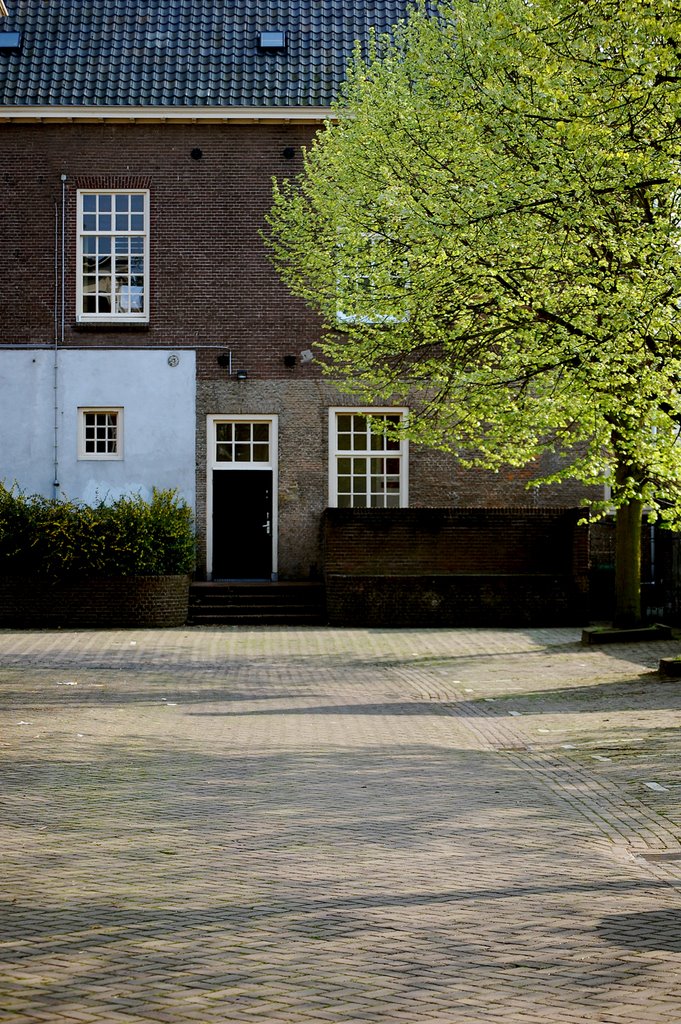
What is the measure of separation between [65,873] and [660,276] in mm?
9982

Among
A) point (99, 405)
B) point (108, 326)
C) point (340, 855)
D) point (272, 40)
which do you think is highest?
point (272, 40)

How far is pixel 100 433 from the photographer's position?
85.1 feet

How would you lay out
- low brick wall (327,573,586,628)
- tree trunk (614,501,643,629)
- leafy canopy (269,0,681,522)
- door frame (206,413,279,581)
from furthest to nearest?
door frame (206,413,279,581)
low brick wall (327,573,586,628)
tree trunk (614,501,643,629)
leafy canopy (269,0,681,522)

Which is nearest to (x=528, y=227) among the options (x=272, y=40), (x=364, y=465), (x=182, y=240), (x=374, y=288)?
(x=374, y=288)

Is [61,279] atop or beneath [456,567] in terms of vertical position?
atop

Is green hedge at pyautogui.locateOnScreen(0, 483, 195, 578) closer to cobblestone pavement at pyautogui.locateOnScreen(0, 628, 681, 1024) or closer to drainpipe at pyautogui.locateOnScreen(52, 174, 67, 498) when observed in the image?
drainpipe at pyautogui.locateOnScreen(52, 174, 67, 498)

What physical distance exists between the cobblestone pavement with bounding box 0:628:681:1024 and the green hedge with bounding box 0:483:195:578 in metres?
7.22

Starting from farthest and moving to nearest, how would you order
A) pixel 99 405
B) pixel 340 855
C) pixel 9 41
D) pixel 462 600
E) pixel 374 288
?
pixel 9 41 < pixel 99 405 < pixel 462 600 < pixel 374 288 < pixel 340 855

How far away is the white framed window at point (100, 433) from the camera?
2578 centimetres

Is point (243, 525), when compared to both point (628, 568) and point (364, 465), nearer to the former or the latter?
point (364, 465)

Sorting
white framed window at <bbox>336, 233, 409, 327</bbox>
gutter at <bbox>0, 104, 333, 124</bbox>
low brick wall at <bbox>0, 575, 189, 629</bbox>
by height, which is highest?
gutter at <bbox>0, 104, 333, 124</bbox>

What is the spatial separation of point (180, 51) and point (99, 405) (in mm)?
7567

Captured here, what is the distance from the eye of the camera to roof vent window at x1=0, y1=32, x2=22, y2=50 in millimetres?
26469

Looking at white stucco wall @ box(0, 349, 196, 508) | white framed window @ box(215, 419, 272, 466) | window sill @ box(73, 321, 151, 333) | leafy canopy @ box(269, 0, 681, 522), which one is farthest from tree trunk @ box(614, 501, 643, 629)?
window sill @ box(73, 321, 151, 333)
